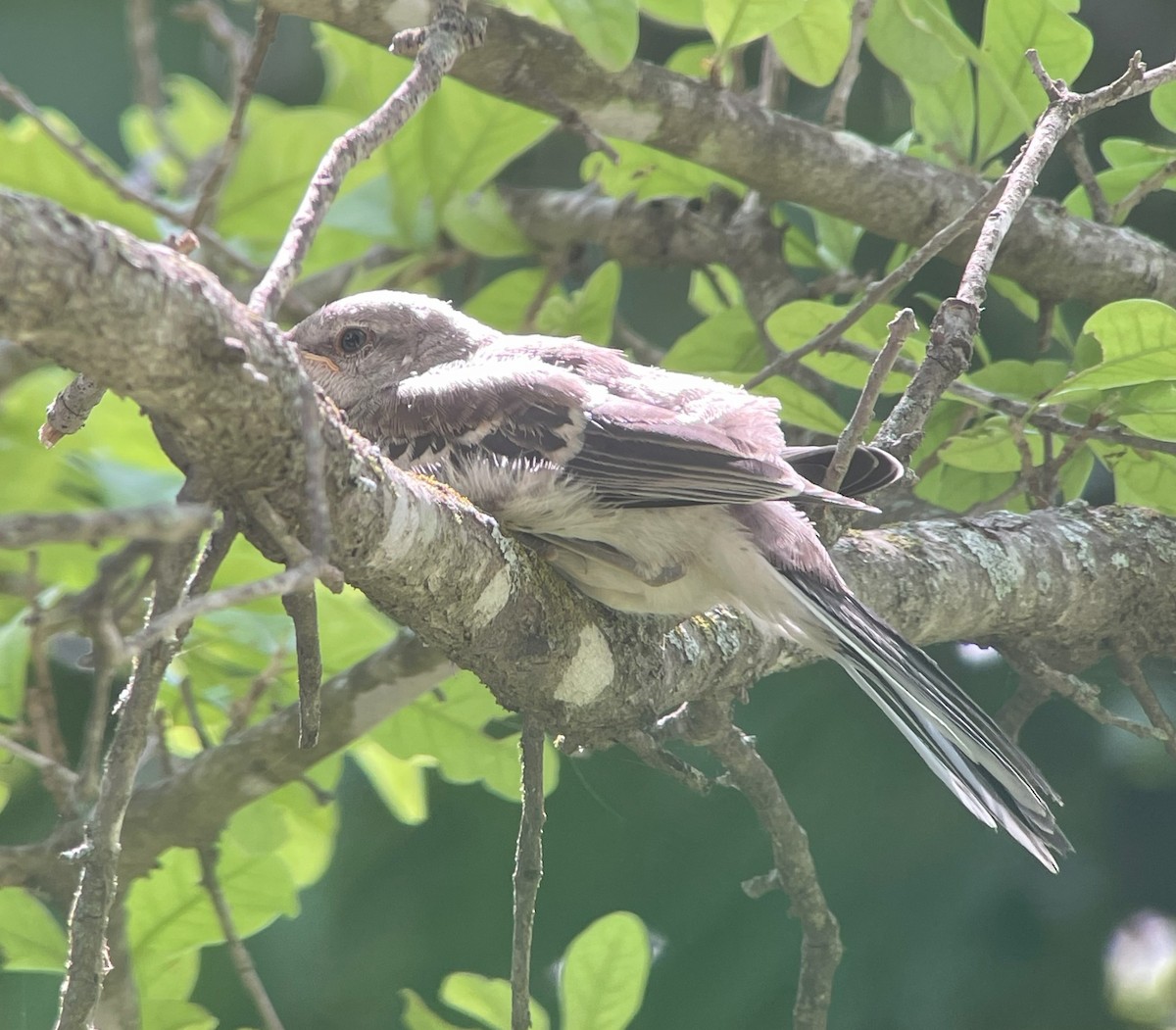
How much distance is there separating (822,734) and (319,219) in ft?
6.49

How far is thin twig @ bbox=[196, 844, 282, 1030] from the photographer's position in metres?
2.38

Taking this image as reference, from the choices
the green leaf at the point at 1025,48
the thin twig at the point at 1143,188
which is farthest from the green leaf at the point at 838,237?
the thin twig at the point at 1143,188

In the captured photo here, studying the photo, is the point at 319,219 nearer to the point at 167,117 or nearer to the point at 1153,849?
the point at 1153,849

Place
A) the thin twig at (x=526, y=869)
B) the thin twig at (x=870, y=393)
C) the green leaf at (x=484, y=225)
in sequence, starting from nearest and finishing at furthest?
the thin twig at (x=870, y=393) < the thin twig at (x=526, y=869) < the green leaf at (x=484, y=225)

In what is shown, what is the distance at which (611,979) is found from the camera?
2.46 metres

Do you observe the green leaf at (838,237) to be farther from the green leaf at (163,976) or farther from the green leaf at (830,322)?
the green leaf at (163,976)

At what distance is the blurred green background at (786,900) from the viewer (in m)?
2.91

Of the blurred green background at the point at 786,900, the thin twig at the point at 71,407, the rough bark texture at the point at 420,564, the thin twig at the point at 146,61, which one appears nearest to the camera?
the rough bark texture at the point at 420,564

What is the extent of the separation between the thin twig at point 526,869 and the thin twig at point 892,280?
93 centimetres

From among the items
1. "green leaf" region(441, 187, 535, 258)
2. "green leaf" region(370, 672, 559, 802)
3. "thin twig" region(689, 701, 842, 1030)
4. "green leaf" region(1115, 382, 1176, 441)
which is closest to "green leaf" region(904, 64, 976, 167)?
"green leaf" region(1115, 382, 1176, 441)

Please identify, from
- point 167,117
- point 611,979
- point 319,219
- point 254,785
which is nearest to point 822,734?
point 611,979

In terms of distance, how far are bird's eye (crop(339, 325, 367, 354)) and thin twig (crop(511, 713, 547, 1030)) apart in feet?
3.76

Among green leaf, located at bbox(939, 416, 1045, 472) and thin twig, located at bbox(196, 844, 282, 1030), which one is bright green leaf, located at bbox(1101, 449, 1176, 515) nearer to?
green leaf, located at bbox(939, 416, 1045, 472)

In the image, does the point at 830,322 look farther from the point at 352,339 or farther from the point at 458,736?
the point at 458,736
